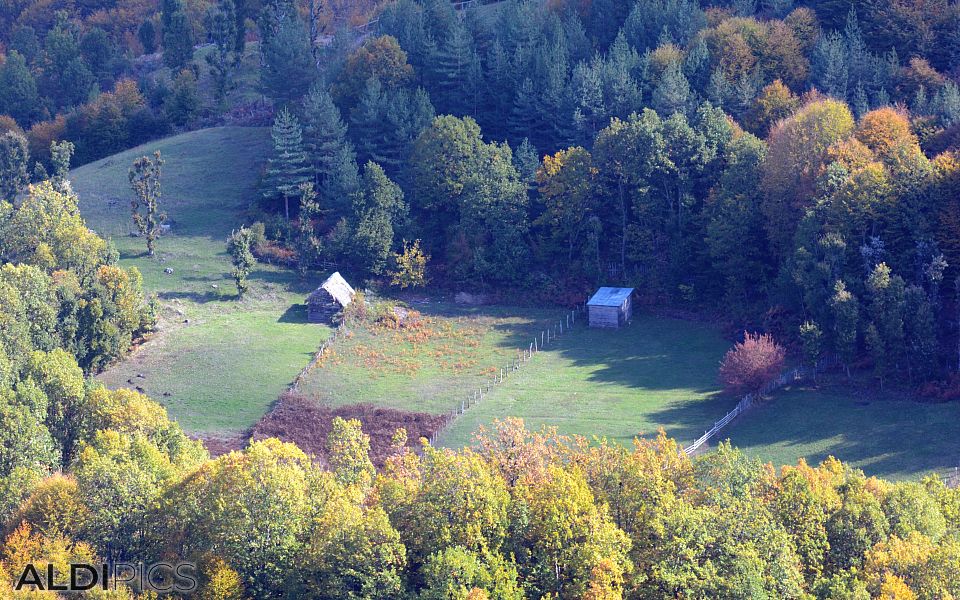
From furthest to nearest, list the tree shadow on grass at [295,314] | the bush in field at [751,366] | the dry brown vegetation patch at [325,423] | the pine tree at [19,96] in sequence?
1. the pine tree at [19,96]
2. the tree shadow on grass at [295,314]
3. the bush in field at [751,366]
4. the dry brown vegetation patch at [325,423]

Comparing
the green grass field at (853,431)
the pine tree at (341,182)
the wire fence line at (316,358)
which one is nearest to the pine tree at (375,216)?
the pine tree at (341,182)

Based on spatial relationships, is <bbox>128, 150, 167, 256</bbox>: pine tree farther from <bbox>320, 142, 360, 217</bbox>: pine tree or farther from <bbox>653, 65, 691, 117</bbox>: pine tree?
<bbox>653, 65, 691, 117</bbox>: pine tree

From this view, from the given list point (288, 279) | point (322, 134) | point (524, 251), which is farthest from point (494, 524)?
point (322, 134)

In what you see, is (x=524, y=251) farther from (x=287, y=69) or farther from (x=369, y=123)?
(x=287, y=69)

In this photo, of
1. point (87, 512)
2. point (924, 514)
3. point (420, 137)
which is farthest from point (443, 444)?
→ point (420, 137)

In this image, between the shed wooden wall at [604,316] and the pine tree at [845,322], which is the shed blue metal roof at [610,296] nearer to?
the shed wooden wall at [604,316]

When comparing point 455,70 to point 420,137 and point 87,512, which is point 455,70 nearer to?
point 420,137
